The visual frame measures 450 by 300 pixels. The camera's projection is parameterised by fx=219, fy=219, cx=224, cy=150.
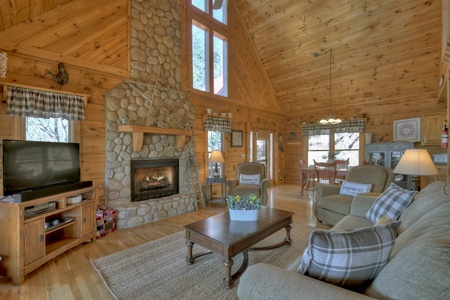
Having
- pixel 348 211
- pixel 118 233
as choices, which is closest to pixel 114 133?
pixel 118 233

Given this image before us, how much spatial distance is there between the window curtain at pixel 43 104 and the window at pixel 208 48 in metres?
2.44

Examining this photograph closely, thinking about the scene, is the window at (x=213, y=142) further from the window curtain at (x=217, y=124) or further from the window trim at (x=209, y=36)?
the window trim at (x=209, y=36)

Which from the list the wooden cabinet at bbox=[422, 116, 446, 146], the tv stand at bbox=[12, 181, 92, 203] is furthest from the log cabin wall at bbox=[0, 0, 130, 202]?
the wooden cabinet at bbox=[422, 116, 446, 146]

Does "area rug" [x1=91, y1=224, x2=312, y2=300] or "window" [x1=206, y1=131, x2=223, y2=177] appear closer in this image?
"area rug" [x1=91, y1=224, x2=312, y2=300]

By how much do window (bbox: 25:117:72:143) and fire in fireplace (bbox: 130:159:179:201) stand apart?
109 cm

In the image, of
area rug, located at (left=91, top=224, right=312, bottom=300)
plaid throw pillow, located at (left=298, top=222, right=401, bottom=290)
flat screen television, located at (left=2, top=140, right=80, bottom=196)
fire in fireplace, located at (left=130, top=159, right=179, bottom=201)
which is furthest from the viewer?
fire in fireplace, located at (left=130, top=159, right=179, bottom=201)

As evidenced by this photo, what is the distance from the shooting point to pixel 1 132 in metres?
2.78

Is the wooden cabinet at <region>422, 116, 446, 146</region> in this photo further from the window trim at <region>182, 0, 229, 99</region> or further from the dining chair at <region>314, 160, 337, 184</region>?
the window trim at <region>182, 0, 229, 99</region>

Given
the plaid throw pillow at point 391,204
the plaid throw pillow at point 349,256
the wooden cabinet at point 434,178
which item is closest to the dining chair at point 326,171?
the wooden cabinet at point 434,178

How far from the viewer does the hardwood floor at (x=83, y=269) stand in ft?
6.25

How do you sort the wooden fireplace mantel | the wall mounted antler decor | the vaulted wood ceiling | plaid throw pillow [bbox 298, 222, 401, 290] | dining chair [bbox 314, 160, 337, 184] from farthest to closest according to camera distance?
dining chair [bbox 314, 160, 337, 184] < the vaulted wood ceiling < the wooden fireplace mantel < the wall mounted antler decor < plaid throw pillow [bbox 298, 222, 401, 290]

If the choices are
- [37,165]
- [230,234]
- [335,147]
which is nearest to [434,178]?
[335,147]

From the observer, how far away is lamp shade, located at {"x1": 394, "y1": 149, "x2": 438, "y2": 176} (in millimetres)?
2354

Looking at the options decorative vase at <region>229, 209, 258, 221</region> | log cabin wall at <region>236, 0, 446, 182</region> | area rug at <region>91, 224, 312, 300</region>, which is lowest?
area rug at <region>91, 224, 312, 300</region>
